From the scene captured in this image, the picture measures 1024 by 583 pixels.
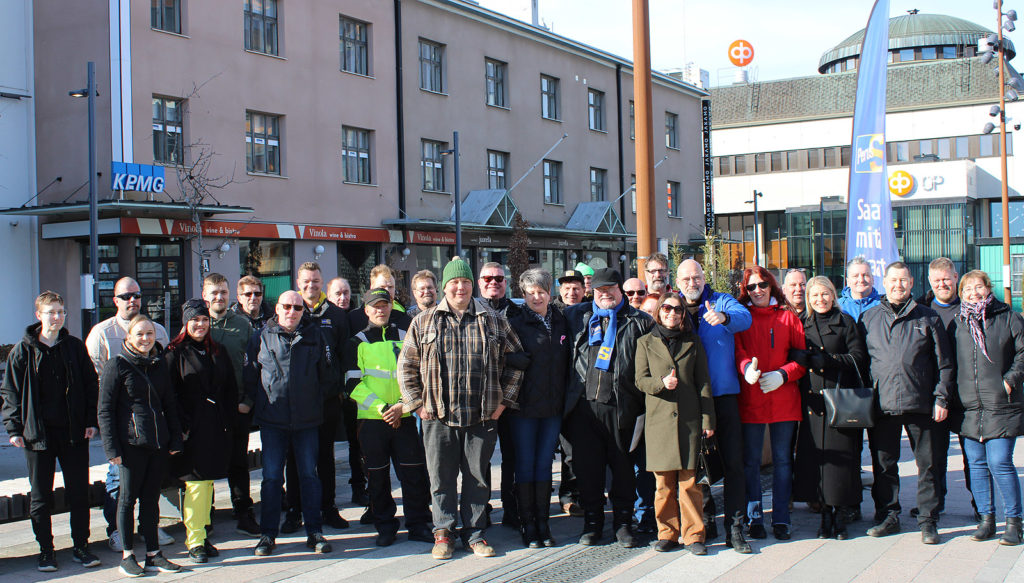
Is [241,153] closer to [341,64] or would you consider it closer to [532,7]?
[341,64]

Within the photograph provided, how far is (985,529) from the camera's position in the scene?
641 cm

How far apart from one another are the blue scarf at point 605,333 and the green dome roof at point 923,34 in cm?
6907

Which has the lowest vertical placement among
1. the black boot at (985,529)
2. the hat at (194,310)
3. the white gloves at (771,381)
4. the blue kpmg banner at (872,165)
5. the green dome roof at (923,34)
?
the black boot at (985,529)

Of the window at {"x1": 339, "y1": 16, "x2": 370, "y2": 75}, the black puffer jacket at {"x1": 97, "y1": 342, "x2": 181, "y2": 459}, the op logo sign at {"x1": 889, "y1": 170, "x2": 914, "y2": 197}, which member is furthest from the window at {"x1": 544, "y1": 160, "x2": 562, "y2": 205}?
the op logo sign at {"x1": 889, "y1": 170, "x2": 914, "y2": 197}

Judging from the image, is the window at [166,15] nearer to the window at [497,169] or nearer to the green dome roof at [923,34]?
the window at [497,169]

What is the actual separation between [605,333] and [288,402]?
229 centimetres

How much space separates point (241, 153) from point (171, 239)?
2.98 metres

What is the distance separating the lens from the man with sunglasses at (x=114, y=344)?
264 inches

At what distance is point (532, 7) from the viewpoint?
37000mm

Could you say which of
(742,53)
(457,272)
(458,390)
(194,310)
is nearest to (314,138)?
(194,310)

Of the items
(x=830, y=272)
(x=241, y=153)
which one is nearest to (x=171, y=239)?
(x=241, y=153)

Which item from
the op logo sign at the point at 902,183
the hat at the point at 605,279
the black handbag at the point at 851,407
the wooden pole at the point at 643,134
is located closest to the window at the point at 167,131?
the wooden pole at the point at 643,134

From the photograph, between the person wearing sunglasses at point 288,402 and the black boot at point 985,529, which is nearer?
the black boot at point 985,529

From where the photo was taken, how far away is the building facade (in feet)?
71.1
